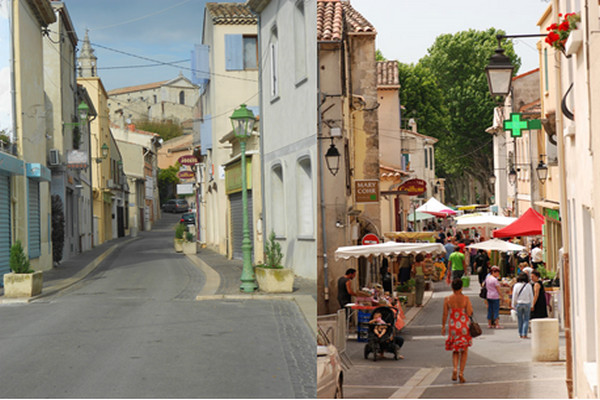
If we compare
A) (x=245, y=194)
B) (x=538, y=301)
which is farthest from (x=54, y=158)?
(x=538, y=301)

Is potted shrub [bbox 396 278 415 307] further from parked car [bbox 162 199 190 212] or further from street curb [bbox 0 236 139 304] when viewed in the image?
street curb [bbox 0 236 139 304]

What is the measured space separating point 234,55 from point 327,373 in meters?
2.16

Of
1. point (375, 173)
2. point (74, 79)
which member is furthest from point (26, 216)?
point (375, 173)

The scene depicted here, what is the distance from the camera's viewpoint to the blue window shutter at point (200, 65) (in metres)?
5.22

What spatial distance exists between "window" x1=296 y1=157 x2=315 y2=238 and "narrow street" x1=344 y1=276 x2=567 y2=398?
4.98 meters

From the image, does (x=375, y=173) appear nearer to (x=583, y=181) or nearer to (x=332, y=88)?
(x=332, y=88)

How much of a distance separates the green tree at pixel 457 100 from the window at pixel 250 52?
142 feet

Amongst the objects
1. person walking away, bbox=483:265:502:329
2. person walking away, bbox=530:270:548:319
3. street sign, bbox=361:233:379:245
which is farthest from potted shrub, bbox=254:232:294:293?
person walking away, bbox=483:265:502:329

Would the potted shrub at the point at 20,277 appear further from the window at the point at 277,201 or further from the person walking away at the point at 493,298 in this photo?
the person walking away at the point at 493,298

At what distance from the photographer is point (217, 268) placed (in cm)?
657

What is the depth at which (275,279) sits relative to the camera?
212 inches

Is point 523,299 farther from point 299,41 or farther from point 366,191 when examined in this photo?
point 299,41

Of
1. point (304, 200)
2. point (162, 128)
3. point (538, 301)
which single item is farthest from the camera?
point (538, 301)

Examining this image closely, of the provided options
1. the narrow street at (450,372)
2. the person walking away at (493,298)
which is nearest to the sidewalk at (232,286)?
the narrow street at (450,372)
